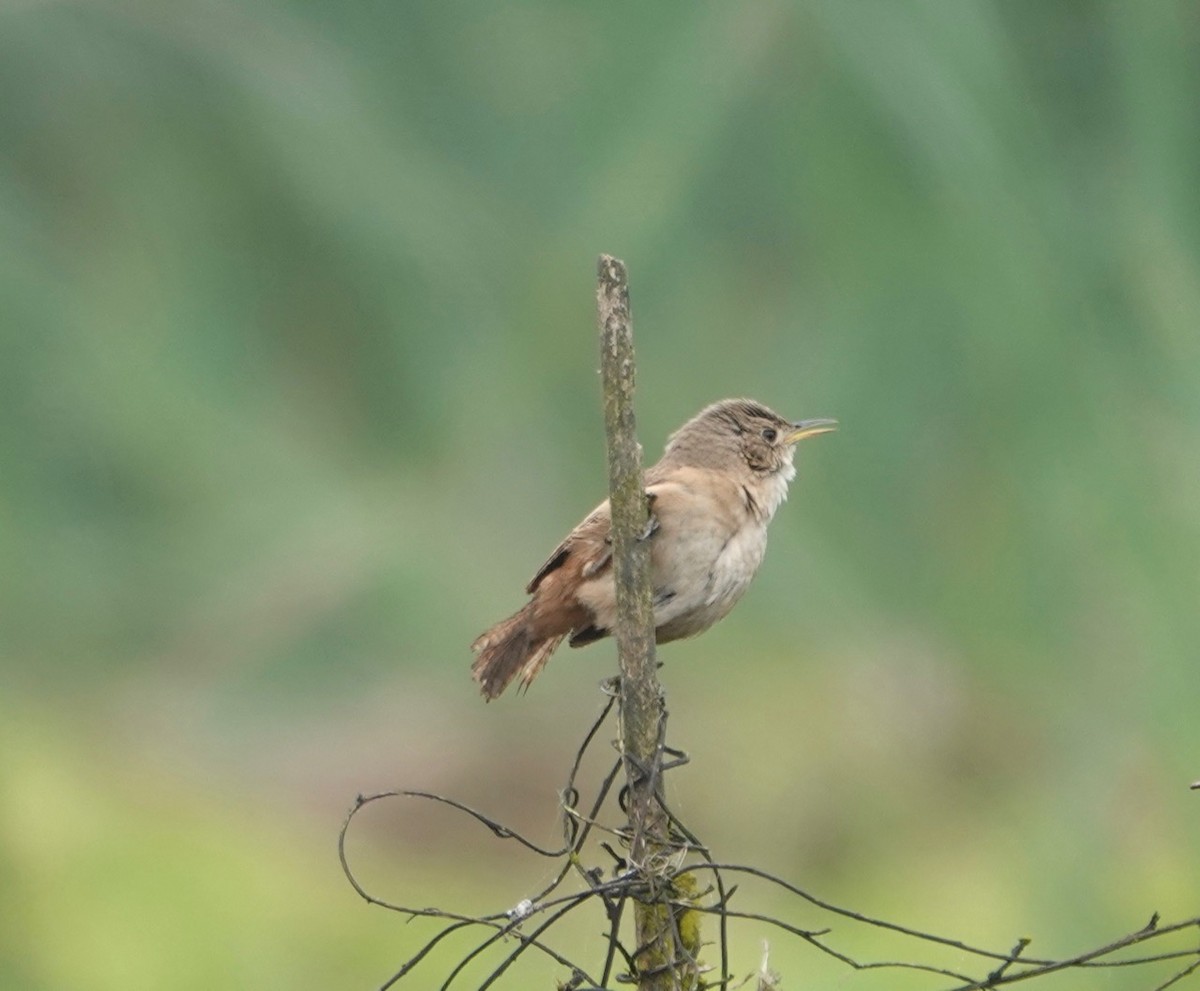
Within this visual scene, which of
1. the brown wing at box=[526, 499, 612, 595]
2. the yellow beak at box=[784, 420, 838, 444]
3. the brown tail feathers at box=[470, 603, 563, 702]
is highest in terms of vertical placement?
the yellow beak at box=[784, 420, 838, 444]

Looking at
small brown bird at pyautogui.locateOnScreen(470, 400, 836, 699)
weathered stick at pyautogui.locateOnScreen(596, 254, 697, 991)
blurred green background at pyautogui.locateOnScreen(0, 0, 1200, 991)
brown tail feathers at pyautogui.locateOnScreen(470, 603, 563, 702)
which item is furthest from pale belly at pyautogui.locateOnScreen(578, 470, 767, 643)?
blurred green background at pyautogui.locateOnScreen(0, 0, 1200, 991)

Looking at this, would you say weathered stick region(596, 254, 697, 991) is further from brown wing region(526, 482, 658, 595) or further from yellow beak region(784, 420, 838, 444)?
yellow beak region(784, 420, 838, 444)

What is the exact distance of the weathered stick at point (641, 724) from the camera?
3047 millimetres

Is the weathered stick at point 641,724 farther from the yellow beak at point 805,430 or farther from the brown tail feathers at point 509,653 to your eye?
the yellow beak at point 805,430

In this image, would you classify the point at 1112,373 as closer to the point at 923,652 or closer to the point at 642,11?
the point at 923,652

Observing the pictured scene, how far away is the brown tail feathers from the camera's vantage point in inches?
152

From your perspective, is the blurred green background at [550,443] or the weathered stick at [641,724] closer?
the weathered stick at [641,724]

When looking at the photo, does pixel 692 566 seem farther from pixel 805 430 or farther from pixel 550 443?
pixel 550 443

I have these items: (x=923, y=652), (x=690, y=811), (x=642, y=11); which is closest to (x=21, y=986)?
(x=690, y=811)

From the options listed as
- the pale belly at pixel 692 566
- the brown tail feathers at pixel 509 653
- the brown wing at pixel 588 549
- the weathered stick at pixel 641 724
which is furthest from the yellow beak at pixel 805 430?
the weathered stick at pixel 641 724

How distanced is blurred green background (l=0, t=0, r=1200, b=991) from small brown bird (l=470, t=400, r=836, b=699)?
2729mm

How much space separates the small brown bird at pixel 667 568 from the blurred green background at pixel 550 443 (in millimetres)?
2729

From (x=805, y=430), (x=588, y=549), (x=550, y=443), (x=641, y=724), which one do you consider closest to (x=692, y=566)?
(x=588, y=549)

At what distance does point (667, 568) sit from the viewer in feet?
13.3
